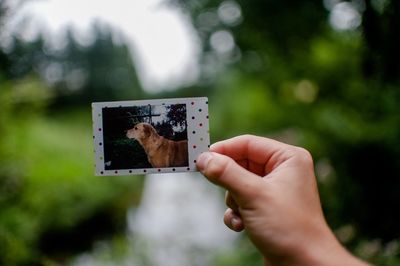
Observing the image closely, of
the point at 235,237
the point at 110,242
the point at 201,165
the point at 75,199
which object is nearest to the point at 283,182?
the point at 201,165

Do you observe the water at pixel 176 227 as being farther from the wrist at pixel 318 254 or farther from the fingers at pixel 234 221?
the wrist at pixel 318 254

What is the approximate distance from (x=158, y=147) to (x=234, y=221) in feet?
1.42

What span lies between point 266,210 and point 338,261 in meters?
0.28

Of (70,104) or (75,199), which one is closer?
(75,199)

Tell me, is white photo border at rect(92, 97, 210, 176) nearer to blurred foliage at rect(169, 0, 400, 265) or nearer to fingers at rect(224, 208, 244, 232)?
fingers at rect(224, 208, 244, 232)

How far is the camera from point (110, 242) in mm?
7723

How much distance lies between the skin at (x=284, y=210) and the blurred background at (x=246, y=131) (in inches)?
52.7

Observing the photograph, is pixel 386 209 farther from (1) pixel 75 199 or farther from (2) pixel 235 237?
(1) pixel 75 199

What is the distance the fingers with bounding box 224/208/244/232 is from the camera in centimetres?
167

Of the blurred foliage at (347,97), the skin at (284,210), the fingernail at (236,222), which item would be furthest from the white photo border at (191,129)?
the blurred foliage at (347,97)

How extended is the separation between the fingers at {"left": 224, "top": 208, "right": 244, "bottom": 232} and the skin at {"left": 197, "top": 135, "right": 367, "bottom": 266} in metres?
0.05

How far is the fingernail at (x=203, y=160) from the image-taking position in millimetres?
1583

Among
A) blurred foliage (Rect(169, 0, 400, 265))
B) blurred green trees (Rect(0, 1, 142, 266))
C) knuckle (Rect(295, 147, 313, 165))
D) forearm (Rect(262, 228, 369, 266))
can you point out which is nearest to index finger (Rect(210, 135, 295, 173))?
knuckle (Rect(295, 147, 313, 165))

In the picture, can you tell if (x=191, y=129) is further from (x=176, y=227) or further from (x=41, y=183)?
(x=176, y=227)
